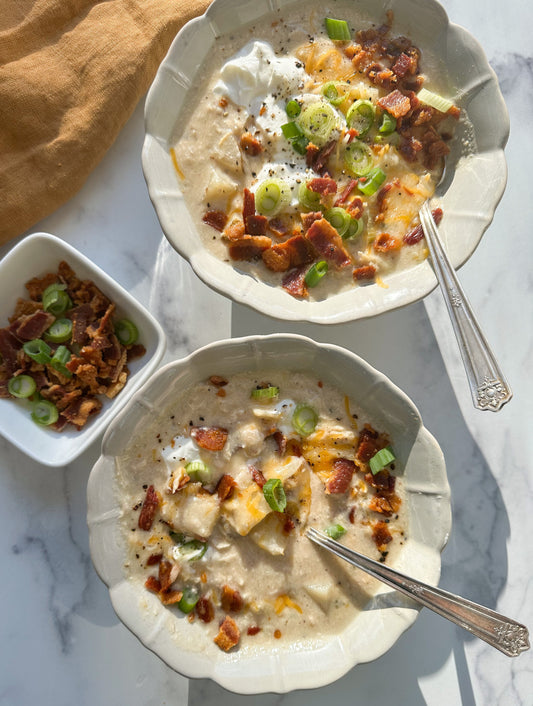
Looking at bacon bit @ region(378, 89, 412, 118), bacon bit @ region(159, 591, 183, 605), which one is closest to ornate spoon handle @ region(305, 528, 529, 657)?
bacon bit @ region(159, 591, 183, 605)

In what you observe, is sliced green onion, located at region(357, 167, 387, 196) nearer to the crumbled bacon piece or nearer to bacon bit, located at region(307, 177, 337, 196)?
bacon bit, located at region(307, 177, 337, 196)

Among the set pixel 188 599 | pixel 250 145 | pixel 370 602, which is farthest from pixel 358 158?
pixel 188 599

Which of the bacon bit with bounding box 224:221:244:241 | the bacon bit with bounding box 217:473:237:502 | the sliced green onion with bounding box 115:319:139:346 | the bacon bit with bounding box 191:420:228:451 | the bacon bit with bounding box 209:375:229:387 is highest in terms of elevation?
the bacon bit with bounding box 224:221:244:241

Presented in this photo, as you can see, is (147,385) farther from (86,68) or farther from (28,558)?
(86,68)

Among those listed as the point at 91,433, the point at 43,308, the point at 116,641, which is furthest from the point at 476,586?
the point at 43,308

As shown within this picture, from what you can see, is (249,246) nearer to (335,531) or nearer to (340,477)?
(340,477)

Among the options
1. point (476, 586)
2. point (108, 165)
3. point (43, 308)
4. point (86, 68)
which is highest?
point (86, 68)
